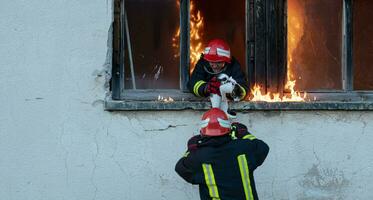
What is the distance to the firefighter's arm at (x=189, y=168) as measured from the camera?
5.20 metres

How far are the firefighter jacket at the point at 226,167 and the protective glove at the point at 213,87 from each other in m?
0.76

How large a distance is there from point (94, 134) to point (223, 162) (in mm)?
1490

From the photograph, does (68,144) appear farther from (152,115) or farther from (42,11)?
(42,11)

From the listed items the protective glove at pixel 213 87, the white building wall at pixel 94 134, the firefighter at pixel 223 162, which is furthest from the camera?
the white building wall at pixel 94 134

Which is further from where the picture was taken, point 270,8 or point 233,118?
point 270,8

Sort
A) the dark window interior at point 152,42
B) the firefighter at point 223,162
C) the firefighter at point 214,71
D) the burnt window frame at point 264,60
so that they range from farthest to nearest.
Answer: the dark window interior at point 152,42 < the burnt window frame at point 264,60 < the firefighter at point 214,71 < the firefighter at point 223,162

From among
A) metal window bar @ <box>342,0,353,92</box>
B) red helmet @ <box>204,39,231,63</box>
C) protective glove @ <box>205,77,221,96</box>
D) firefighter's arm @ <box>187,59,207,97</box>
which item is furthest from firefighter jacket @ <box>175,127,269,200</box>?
metal window bar @ <box>342,0,353,92</box>

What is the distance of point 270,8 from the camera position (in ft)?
20.7

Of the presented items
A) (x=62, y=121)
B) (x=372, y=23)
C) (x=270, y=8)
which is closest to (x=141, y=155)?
(x=62, y=121)

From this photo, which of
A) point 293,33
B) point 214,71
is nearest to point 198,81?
point 214,71

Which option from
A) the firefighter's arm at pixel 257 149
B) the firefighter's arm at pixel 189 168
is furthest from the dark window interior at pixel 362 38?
the firefighter's arm at pixel 189 168

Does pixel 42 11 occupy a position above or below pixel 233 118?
above

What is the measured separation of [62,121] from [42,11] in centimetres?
96

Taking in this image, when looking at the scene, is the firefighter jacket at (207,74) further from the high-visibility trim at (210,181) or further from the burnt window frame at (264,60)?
the high-visibility trim at (210,181)
